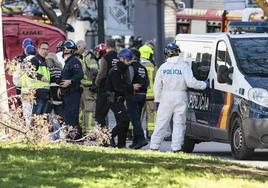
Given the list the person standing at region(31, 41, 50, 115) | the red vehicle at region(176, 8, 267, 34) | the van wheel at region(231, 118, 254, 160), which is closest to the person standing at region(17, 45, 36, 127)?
the person standing at region(31, 41, 50, 115)

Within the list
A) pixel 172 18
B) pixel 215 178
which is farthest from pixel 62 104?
pixel 172 18

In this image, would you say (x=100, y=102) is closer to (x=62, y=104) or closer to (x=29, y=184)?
(x=62, y=104)

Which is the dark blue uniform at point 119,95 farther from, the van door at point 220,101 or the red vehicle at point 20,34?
the red vehicle at point 20,34

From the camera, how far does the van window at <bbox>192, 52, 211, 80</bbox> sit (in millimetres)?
13719

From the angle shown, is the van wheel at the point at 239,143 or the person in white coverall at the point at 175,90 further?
Result: the person in white coverall at the point at 175,90

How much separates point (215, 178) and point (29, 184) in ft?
6.40

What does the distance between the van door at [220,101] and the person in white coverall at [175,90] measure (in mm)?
404

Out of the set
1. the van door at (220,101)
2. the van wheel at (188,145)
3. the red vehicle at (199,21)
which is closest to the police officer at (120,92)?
the van wheel at (188,145)

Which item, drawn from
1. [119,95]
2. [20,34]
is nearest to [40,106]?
[119,95]

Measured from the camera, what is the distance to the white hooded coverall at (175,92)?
41.1 ft

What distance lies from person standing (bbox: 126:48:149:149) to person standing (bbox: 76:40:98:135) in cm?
91

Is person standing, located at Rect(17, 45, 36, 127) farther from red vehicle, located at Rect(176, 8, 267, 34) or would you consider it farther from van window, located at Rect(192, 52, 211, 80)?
red vehicle, located at Rect(176, 8, 267, 34)

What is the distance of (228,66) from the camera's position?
12938 mm

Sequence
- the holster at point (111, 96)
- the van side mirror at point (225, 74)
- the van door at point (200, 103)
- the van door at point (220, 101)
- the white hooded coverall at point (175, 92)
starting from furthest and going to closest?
1. the holster at point (111, 96)
2. the van door at point (200, 103)
3. the van door at point (220, 101)
4. the van side mirror at point (225, 74)
5. the white hooded coverall at point (175, 92)
